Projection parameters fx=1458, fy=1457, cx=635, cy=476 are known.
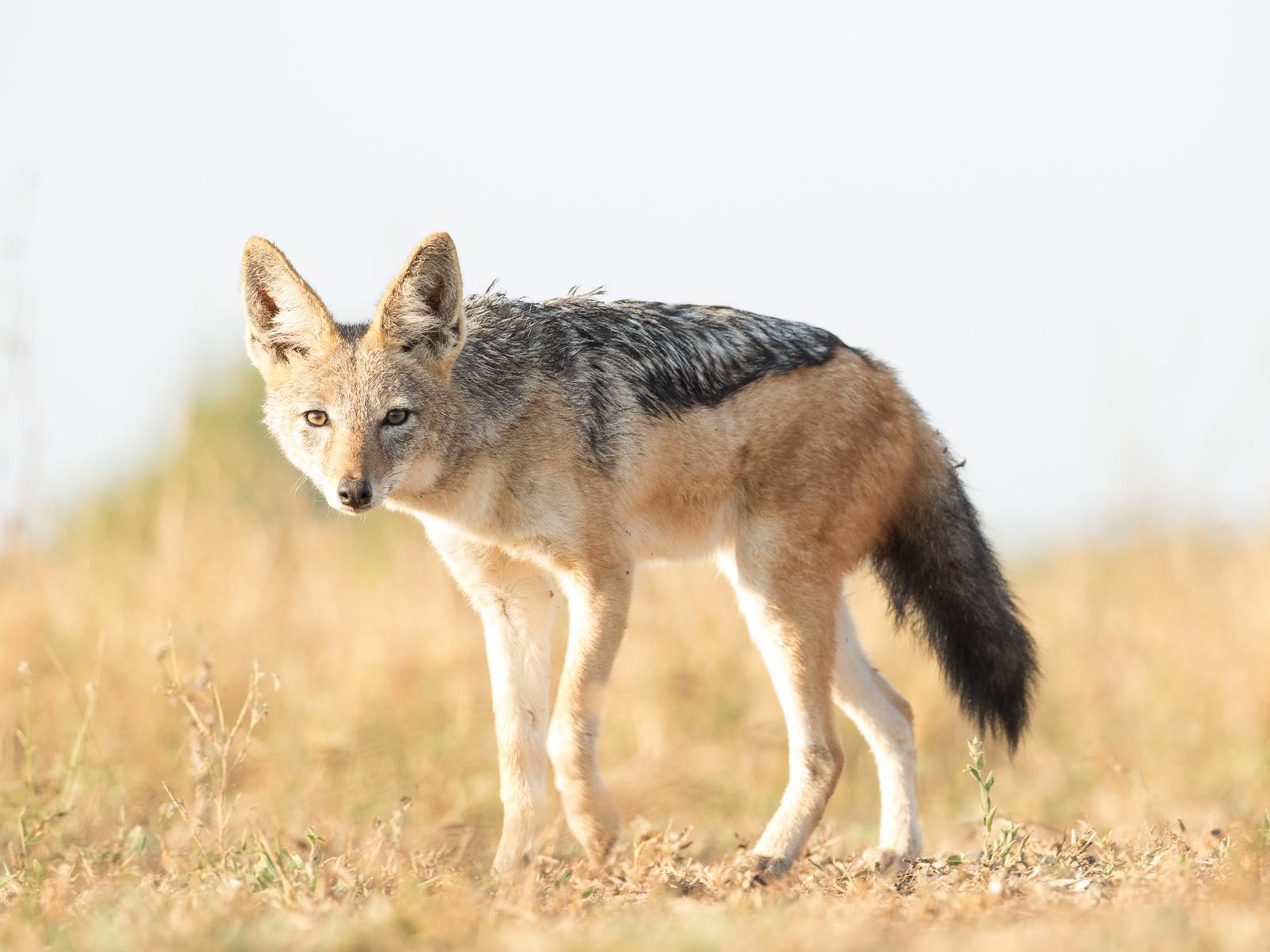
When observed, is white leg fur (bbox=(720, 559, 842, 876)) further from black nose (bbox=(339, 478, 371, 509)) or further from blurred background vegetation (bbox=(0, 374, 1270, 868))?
black nose (bbox=(339, 478, 371, 509))

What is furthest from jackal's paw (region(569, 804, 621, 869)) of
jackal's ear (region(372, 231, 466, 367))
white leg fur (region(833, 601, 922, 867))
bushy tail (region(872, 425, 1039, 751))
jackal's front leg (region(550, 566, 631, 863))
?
jackal's ear (region(372, 231, 466, 367))

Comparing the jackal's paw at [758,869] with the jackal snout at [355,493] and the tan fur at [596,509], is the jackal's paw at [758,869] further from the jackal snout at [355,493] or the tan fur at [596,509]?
the jackal snout at [355,493]

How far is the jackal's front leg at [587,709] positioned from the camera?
532 centimetres

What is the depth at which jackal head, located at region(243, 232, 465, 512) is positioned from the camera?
5316 millimetres

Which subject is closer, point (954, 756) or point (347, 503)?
point (347, 503)

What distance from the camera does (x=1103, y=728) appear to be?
1016 cm

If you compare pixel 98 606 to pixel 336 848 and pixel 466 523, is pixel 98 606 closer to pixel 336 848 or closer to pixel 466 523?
pixel 336 848

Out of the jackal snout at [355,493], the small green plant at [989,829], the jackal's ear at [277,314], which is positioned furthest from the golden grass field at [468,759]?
the jackal's ear at [277,314]

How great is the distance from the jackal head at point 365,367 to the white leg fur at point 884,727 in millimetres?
2017

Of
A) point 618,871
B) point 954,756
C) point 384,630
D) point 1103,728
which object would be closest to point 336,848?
point 618,871

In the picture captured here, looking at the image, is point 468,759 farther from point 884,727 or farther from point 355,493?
point 355,493

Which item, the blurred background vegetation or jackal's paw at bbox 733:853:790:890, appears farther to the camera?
the blurred background vegetation

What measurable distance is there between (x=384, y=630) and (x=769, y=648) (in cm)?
417

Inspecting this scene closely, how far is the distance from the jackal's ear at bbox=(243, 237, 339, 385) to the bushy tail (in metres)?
2.50
